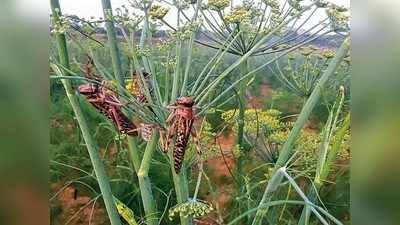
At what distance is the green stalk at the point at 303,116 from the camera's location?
1.95 m

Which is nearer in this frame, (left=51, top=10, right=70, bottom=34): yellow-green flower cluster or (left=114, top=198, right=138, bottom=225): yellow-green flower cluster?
(left=51, top=10, right=70, bottom=34): yellow-green flower cluster

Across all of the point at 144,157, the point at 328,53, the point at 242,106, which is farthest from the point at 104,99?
the point at 328,53

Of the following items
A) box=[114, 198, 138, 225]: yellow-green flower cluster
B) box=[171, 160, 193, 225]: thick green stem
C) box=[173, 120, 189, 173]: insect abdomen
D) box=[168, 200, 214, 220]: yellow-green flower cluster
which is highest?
box=[173, 120, 189, 173]: insect abdomen

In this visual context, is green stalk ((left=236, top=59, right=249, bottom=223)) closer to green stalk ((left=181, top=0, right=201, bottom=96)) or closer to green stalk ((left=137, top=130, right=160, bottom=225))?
green stalk ((left=181, top=0, right=201, bottom=96))

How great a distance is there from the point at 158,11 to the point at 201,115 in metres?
0.36

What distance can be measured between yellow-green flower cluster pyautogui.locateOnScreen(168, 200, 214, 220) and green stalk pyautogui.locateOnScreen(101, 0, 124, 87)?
1.45 feet

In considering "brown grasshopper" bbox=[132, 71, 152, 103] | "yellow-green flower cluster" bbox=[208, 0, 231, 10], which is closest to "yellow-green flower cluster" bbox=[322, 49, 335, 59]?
"yellow-green flower cluster" bbox=[208, 0, 231, 10]

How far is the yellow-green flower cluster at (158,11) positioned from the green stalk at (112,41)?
A: 0.14m

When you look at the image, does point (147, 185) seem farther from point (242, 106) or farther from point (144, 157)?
point (242, 106)

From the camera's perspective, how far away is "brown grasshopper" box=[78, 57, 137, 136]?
205 cm

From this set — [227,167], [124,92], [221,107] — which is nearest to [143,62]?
[124,92]

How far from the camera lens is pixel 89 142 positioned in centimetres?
209
